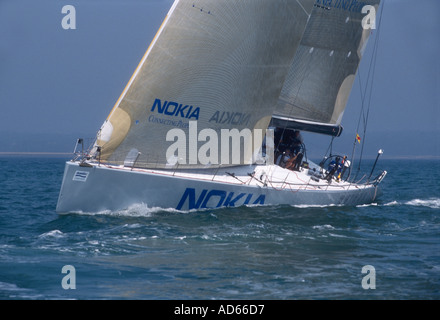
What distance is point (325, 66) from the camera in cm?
1900

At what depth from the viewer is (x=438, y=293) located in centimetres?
808

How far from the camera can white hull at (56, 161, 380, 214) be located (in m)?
13.3

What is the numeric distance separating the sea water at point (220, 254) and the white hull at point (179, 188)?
0.26 metres

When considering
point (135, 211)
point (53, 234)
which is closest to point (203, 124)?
point (135, 211)

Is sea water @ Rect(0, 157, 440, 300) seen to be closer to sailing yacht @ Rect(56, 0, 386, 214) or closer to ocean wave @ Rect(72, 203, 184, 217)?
ocean wave @ Rect(72, 203, 184, 217)

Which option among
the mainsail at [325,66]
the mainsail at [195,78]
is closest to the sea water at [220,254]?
the mainsail at [195,78]

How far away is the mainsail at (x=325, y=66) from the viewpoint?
18406mm

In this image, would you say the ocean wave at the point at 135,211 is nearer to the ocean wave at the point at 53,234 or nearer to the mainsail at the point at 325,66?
the ocean wave at the point at 53,234

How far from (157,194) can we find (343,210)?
17.9 feet

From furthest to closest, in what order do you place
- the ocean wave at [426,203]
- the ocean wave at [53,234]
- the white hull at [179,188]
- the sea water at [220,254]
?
1. the ocean wave at [426,203]
2. the white hull at [179,188]
3. the ocean wave at [53,234]
4. the sea water at [220,254]

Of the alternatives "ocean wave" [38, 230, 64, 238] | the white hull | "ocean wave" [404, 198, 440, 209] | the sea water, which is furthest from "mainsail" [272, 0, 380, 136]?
"ocean wave" [38, 230, 64, 238]

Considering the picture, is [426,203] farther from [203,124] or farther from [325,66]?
[203,124]

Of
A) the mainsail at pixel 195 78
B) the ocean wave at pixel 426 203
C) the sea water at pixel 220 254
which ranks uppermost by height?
the mainsail at pixel 195 78

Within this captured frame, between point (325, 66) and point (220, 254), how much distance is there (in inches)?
413
